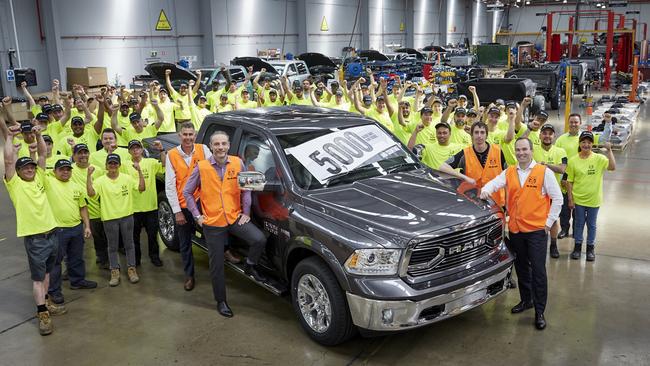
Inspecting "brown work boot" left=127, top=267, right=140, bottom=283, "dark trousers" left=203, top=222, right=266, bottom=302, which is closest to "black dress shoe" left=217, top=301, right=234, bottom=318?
"dark trousers" left=203, top=222, right=266, bottom=302

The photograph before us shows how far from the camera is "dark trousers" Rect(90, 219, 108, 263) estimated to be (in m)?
6.50

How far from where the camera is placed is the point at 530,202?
15.9ft

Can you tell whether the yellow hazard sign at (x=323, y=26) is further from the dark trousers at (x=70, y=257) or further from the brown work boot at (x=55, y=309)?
the brown work boot at (x=55, y=309)

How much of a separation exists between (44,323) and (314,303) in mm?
2515

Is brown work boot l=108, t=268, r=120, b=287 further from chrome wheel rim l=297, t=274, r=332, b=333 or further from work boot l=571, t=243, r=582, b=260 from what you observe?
work boot l=571, t=243, r=582, b=260

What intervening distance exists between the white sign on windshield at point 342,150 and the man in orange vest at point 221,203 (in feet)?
1.90

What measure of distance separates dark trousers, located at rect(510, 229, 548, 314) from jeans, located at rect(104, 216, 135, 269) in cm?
402

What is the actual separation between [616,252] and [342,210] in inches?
161

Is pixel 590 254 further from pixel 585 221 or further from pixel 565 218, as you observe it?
pixel 565 218

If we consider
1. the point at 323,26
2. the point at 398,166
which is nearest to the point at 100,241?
the point at 398,166

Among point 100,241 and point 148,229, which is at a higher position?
point 148,229

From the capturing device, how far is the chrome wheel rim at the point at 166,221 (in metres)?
7.05

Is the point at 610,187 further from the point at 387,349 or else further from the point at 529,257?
the point at 387,349

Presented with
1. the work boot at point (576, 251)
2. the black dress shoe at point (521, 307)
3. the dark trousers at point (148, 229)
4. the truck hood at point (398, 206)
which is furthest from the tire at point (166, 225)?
the work boot at point (576, 251)
